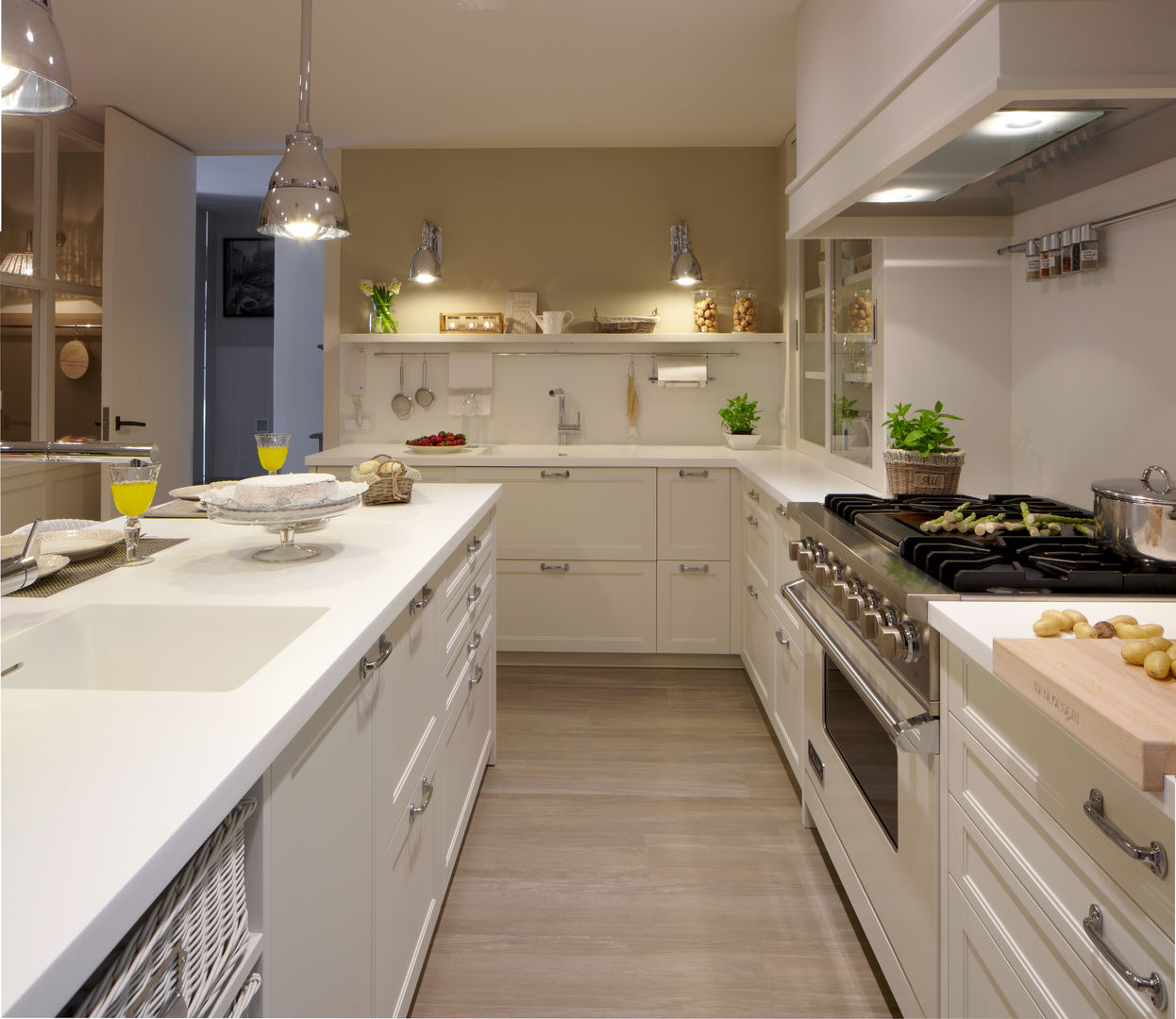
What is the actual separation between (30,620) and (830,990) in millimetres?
1647

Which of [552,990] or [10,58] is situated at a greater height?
[10,58]

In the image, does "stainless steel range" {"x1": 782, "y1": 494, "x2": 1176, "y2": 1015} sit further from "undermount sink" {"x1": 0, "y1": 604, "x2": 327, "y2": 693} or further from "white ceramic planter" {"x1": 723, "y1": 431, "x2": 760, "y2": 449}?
"white ceramic planter" {"x1": 723, "y1": 431, "x2": 760, "y2": 449}

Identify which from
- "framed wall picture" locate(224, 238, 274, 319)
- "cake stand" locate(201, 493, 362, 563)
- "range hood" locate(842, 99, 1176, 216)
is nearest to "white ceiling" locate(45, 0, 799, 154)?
"range hood" locate(842, 99, 1176, 216)

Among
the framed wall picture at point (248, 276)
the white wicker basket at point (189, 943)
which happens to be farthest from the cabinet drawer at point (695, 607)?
the framed wall picture at point (248, 276)

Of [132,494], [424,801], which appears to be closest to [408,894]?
[424,801]

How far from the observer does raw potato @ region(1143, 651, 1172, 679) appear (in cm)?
94

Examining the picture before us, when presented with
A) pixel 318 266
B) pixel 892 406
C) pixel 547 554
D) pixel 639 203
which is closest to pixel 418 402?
pixel 547 554

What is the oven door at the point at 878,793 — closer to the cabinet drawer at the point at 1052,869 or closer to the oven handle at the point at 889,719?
the oven handle at the point at 889,719

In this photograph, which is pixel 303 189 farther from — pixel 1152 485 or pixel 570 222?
pixel 570 222

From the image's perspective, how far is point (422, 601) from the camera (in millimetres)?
1716

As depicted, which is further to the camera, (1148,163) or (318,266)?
(318,266)

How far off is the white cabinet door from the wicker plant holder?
1.67 m

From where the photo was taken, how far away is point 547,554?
4.09m

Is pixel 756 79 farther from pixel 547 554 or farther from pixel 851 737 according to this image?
pixel 851 737
